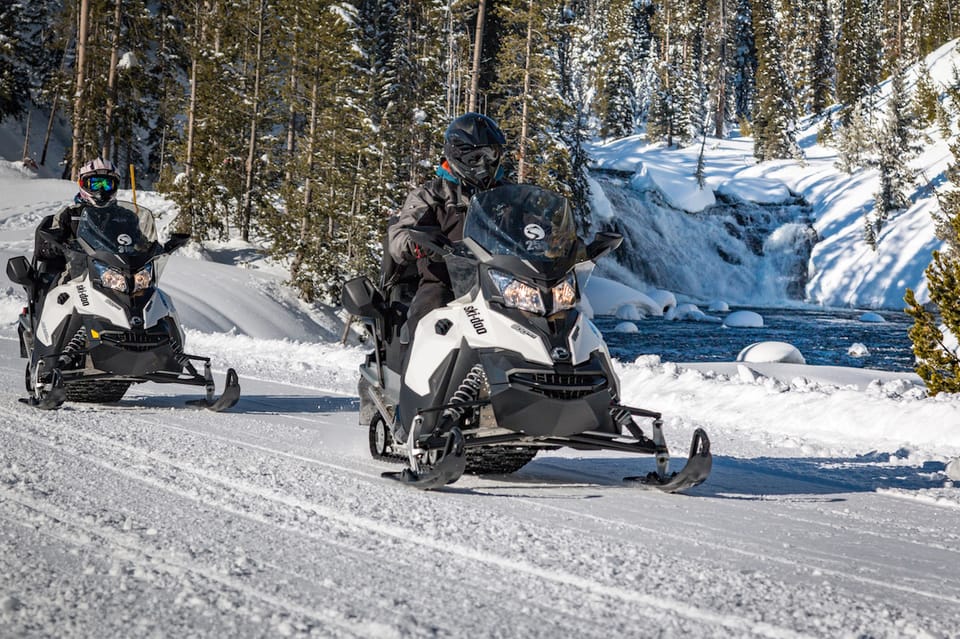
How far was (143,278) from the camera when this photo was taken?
751cm

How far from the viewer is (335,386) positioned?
1103cm

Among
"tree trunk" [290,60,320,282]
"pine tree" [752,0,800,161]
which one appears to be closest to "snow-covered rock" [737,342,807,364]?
"tree trunk" [290,60,320,282]

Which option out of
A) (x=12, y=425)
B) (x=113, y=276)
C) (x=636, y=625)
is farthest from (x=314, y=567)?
(x=113, y=276)

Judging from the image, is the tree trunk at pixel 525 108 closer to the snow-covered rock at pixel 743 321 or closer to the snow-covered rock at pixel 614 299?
the snow-covered rock at pixel 614 299

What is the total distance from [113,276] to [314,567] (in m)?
5.09

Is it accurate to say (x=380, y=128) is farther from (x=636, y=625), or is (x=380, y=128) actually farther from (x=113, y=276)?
(x=636, y=625)

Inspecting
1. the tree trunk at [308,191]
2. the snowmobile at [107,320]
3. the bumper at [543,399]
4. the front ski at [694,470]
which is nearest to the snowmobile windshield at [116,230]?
the snowmobile at [107,320]

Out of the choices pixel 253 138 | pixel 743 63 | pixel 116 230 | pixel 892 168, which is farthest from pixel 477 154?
pixel 743 63

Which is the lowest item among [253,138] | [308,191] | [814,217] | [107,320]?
[107,320]

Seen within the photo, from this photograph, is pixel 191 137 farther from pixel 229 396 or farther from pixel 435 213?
pixel 435 213

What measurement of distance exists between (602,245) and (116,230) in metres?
4.69

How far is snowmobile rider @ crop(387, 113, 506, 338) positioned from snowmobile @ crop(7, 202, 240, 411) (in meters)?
2.97

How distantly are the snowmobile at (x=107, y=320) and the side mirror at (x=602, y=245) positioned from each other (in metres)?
4.09

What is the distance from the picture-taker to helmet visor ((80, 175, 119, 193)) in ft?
26.7
